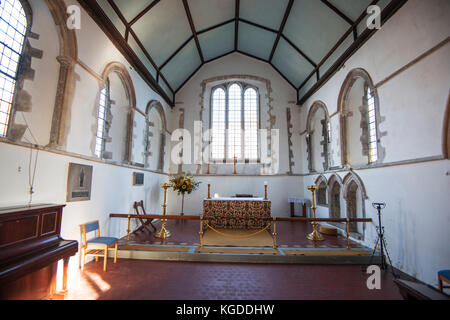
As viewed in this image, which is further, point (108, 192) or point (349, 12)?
point (349, 12)

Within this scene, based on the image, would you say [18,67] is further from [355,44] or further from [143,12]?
[355,44]

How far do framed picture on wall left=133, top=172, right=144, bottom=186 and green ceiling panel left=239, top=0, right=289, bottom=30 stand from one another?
718 centimetres

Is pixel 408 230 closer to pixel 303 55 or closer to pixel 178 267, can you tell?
pixel 178 267

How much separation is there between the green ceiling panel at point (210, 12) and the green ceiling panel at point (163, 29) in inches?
15.5

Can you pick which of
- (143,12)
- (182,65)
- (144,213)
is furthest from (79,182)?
(182,65)

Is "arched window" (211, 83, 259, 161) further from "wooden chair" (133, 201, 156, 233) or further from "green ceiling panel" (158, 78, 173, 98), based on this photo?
"wooden chair" (133, 201, 156, 233)

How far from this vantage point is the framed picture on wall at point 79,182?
3940 millimetres

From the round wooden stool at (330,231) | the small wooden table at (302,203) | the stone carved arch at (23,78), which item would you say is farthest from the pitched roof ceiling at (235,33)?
the round wooden stool at (330,231)

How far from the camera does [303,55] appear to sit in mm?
8133

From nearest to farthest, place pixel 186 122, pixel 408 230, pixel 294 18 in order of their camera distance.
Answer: pixel 408 230 → pixel 294 18 → pixel 186 122

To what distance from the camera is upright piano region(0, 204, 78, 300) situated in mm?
2275

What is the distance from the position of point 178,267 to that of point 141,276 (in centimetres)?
69

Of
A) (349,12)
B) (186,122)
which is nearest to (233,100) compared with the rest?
(186,122)

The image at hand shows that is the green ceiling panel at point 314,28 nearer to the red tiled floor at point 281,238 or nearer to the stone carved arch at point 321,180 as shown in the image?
the stone carved arch at point 321,180
